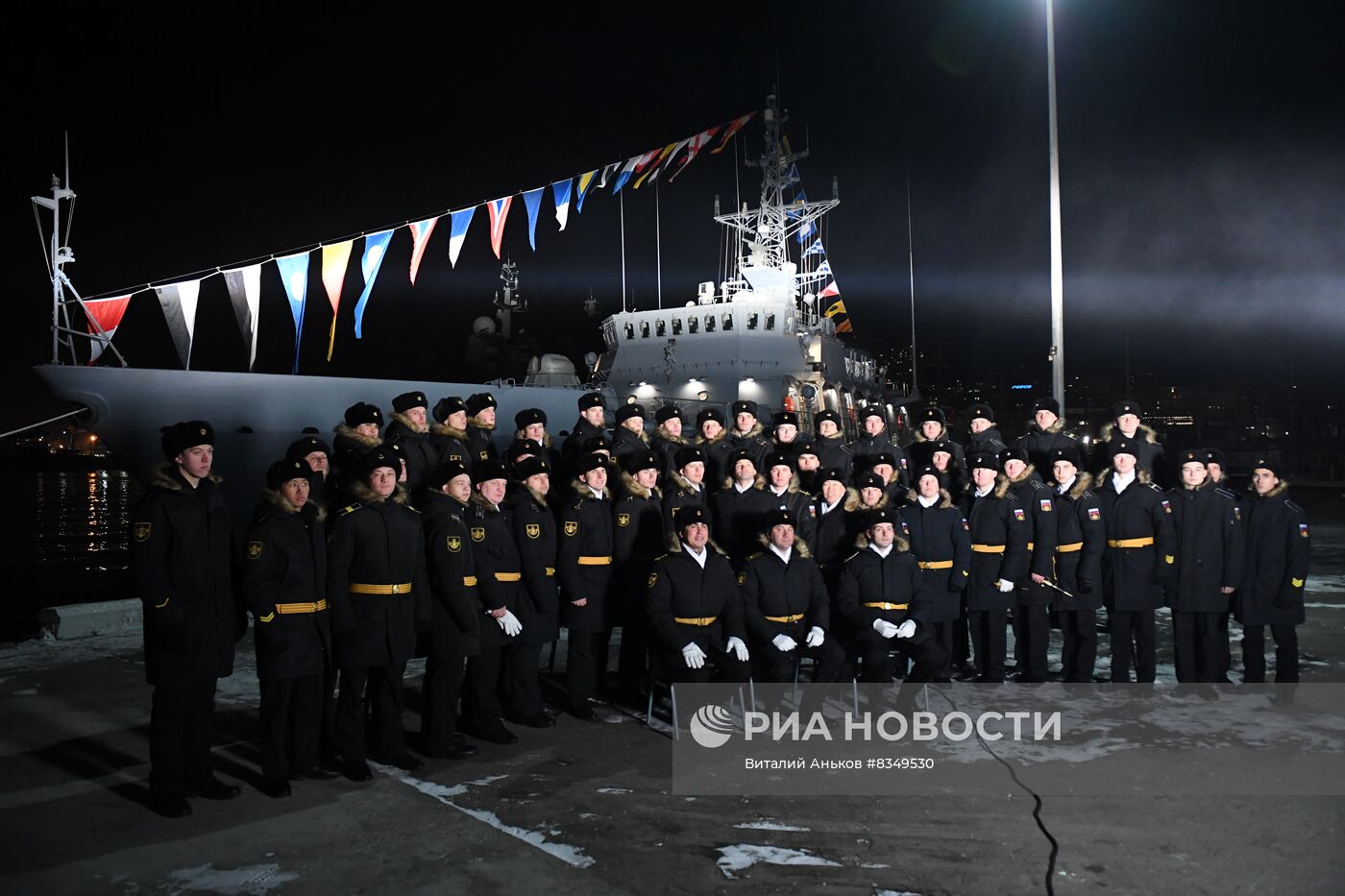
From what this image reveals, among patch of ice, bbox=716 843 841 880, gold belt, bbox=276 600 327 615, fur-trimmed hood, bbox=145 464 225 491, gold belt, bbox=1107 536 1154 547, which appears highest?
fur-trimmed hood, bbox=145 464 225 491

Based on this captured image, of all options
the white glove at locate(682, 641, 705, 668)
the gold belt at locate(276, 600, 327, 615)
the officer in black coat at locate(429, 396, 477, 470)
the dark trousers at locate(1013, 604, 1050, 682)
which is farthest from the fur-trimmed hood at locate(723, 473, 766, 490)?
the gold belt at locate(276, 600, 327, 615)

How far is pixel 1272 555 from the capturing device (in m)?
5.80

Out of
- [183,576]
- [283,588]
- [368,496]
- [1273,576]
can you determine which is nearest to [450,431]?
[368,496]

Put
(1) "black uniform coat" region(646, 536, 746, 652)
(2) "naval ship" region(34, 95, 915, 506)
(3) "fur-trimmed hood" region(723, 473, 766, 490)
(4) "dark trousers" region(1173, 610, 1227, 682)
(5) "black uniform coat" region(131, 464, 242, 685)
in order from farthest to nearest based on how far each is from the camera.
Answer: (2) "naval ship" region(34, 95, 915, 506) < (3) "fur-trimmed hood" region(723, 473, 766, 490) < (4) "dark trousers" region(1173, 610, 1227, 682) < (1) "black uniform coat" region(646, 536, 746, 652) < (5) "black uniform coat" region(131, 464, 242, 685)

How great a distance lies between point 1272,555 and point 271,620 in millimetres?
A: 5911

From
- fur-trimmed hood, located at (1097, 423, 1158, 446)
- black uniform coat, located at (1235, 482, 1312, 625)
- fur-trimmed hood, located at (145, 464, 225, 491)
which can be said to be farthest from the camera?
fur-trimmed hood, located at (1097, 423, 1158, 446)

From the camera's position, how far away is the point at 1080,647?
6.12 meters

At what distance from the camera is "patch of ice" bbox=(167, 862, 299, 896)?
3.19 m

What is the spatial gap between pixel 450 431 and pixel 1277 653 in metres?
5.66

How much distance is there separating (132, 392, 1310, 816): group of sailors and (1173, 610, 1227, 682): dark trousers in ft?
0.05

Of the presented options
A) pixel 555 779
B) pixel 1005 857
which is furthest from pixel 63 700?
pixel 1005 857

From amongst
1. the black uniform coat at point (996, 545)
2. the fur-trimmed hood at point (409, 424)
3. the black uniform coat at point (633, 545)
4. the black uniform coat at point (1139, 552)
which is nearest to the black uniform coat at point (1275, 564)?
the black uniform coat at point (1139, 552)

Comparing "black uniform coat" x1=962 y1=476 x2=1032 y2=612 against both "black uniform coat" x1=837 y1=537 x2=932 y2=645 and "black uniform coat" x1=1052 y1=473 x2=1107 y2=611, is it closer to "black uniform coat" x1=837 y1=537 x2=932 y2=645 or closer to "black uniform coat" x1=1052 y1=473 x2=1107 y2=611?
"black uniform coat" x1=1052 y1=473 x2=1107 y2=611

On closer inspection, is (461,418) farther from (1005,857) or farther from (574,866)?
(1005,857)
